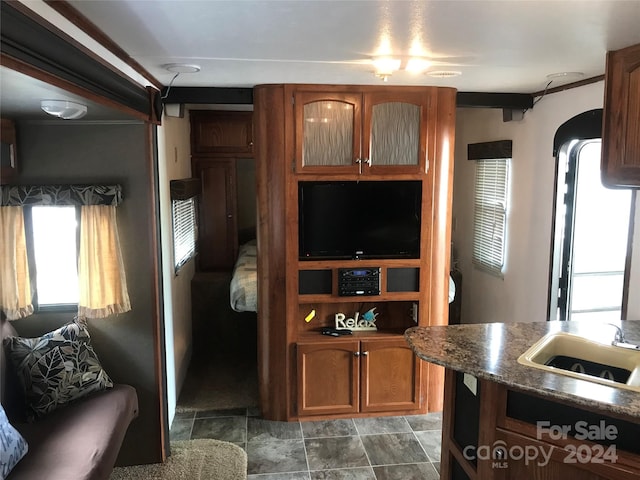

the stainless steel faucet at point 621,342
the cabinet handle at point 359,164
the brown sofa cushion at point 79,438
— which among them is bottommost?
the brown sofa cushion at point 79,438

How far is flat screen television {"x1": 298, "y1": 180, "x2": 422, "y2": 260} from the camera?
3.35 meters

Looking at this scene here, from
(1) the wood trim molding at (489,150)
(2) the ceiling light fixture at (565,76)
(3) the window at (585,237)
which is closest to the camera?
(2) the ceiling light fixture at (565,76)

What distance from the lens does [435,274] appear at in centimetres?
353

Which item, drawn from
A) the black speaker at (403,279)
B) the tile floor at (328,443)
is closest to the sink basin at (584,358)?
the tile floor at (328,443)

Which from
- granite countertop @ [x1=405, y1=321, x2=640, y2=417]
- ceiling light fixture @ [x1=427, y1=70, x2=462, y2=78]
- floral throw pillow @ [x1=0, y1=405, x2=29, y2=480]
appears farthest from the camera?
ceiling light fixture @ [x1=427, y1=70, x2=462, y2=78]

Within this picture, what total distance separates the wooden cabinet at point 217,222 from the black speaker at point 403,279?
2280 mm

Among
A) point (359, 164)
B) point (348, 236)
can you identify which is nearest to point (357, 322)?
point (348, 236)

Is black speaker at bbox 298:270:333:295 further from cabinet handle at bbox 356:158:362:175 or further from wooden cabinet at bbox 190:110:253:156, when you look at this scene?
wooden cabinet at bbox 190:110:253:156

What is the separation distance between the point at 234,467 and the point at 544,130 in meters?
3.00

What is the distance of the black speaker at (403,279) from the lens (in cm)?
347

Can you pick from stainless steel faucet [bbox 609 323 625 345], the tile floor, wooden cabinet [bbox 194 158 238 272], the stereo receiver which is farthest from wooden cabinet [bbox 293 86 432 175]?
wooden cabinet [bbox 194 158 238 272]

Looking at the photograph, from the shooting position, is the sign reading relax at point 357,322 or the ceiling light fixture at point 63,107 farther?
the sign reading relax at point 357,322

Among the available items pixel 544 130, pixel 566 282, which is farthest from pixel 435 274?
pixel 544 130

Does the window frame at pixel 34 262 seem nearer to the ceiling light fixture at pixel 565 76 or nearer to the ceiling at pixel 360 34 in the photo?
the ceiling at pixel 360 34
